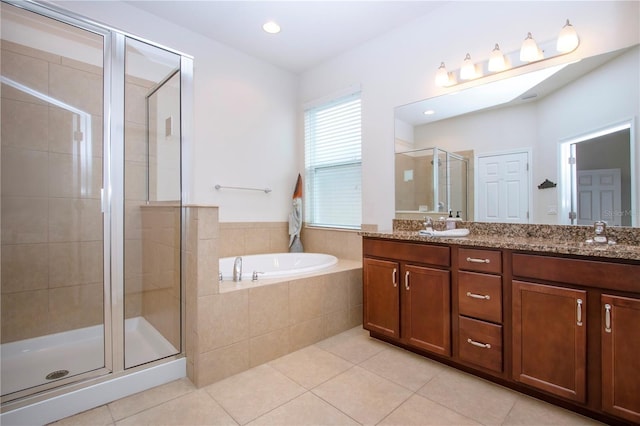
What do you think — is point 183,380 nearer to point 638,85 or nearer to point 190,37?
point 190,37

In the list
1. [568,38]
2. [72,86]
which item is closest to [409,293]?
[568,38]

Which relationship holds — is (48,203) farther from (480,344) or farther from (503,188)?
(503,188)

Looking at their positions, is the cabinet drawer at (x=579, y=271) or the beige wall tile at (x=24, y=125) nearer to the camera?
the cabinet drawer at (x=579, y=271)

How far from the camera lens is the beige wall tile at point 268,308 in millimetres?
2070

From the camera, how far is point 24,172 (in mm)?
2039

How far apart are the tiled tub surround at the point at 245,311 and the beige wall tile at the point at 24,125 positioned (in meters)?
1.21

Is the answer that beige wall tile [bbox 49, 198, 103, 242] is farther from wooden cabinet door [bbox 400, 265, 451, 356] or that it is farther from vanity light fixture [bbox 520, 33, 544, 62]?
vanity light fixture [bbox 520, 33, 544, 62]

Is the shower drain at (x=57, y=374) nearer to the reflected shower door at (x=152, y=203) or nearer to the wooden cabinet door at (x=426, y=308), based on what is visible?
the reflected shower door at (x=152, y=203)

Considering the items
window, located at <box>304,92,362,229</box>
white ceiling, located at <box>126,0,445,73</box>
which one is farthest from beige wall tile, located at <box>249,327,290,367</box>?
white ceiling, located at <box>126,0,445,73</box>

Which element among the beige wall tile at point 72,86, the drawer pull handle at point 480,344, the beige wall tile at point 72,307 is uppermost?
the beige wall tile at point 72,86

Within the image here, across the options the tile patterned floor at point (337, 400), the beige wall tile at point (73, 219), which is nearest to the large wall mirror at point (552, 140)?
the tile patterned floor at point (337, 400)

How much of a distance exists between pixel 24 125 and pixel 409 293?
2.88 meters

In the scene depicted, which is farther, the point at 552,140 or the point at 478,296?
the point at 552,140

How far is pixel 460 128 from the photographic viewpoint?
2.43 meters
